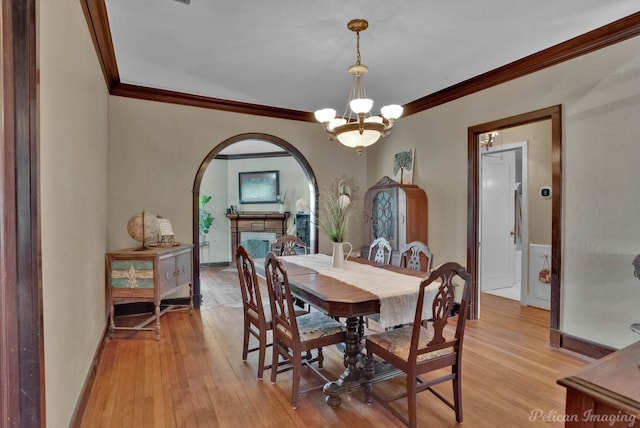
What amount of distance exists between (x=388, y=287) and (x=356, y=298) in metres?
0.32

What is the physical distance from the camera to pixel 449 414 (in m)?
2.11

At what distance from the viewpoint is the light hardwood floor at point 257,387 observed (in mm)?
2076

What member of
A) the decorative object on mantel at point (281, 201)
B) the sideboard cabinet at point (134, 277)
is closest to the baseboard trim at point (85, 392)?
the sideboard cabinet at point (134, 277)

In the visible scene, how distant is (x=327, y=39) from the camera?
2895 mm

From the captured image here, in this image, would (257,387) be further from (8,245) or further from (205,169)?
(205,169)

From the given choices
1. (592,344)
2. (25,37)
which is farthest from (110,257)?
(592,344)

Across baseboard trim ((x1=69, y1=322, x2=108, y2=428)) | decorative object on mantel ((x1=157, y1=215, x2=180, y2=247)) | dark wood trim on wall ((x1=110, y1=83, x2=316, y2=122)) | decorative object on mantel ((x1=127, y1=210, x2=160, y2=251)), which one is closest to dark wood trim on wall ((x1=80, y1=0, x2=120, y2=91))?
dark wood trim on wall ((x1=110, y1=83, x2=316, y2=122))

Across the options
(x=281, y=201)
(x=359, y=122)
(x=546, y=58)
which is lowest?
(x=281, y=201)

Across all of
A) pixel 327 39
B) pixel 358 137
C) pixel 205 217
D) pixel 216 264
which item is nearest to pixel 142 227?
pixel 358 137

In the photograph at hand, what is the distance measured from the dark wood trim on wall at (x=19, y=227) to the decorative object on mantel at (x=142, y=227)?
2.67m

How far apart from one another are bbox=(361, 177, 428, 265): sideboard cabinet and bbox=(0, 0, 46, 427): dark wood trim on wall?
370 cm

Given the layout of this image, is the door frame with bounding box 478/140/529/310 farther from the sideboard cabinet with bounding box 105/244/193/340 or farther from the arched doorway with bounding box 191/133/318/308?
the sideboard cabinet with bounding box 105/244/193/340

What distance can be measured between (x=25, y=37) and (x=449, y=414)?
8.98 feet

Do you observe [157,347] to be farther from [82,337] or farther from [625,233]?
[625,233]
